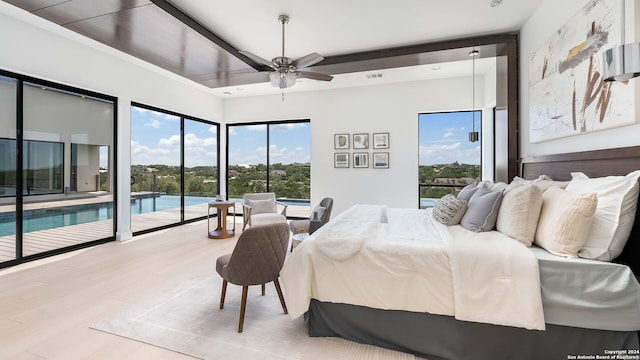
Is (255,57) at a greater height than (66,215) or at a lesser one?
greater

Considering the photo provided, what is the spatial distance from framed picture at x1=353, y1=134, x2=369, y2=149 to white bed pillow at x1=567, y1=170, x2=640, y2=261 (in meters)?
4.43

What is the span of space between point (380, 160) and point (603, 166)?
4025 millimetres

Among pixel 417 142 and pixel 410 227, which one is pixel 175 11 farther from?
pixel 417 142

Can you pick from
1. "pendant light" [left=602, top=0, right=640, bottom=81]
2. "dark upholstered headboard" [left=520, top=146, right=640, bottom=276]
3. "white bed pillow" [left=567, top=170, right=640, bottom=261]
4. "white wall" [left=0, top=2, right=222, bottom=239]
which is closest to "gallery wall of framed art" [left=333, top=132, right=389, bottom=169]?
"dark upholstered headboard" [left=520, top=146, right=640, bottom=276]

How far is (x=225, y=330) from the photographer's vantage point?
84.7 inches

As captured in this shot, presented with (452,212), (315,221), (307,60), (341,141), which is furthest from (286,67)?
(341,141)

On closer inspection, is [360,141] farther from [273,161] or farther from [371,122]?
[273,161]

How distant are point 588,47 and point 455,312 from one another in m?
2.34

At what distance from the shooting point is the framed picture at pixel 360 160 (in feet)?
19.8

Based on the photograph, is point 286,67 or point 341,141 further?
point 341,141

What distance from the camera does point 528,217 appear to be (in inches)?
78.3

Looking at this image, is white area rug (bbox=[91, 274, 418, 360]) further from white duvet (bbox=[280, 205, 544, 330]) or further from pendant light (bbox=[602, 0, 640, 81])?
pendant light (bbox=[602, 0, 640, 81])

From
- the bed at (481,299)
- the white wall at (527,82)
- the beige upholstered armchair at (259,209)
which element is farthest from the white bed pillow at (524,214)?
the beige upholstered armchair at (259,209)

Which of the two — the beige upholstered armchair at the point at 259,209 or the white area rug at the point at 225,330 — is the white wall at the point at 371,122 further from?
the white area rug at the point at 225,330
